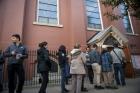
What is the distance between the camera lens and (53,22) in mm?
14297

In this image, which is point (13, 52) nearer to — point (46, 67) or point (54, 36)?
point (46, 67)

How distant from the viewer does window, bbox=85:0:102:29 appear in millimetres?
15828

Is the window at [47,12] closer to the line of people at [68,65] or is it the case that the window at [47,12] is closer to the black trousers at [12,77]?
the line of people at [68,65]

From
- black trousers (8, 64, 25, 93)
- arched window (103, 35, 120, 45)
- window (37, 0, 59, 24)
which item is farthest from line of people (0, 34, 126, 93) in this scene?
window (37, 0, 59, 24)

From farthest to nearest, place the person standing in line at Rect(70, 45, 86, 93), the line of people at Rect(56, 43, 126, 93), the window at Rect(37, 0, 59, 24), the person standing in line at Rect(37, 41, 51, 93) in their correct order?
the window at Rect(37, 0, 59, 24) < the line of people at Rect(56, 43, 126, 93) < the person standing in line at Rect(70, 45, 86, 93) < the person standing in line at Rect(37, 41, 51, 93)

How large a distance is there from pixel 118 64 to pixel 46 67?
13.4 ft

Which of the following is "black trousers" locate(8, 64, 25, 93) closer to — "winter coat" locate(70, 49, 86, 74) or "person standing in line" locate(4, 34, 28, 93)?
"person standing in line" locate(4, 34, 28, 93)

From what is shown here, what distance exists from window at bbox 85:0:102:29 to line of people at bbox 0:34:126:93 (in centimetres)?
663

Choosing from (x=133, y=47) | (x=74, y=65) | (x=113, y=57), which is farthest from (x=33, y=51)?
(x=133, y=47)

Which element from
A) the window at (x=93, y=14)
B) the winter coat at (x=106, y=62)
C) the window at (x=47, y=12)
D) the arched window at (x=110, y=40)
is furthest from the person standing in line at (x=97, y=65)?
the window at (x=93, y=14)

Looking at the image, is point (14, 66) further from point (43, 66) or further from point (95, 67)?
point (95, 67)

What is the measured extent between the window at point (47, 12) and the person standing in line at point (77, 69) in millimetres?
7532

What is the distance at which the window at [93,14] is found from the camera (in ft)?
51.9

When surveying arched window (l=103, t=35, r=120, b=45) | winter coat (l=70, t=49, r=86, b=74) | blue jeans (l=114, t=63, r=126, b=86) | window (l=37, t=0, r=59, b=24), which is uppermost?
window (l=37, t=0, r=59, b=24)
